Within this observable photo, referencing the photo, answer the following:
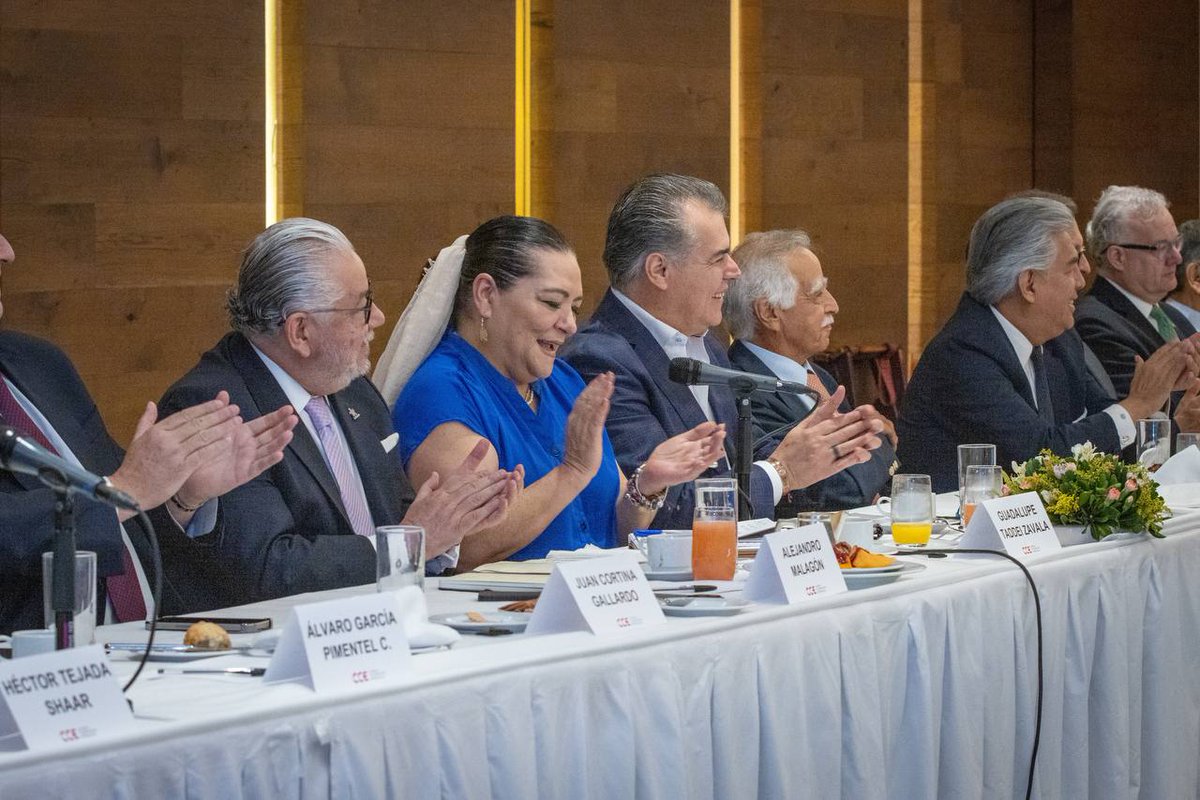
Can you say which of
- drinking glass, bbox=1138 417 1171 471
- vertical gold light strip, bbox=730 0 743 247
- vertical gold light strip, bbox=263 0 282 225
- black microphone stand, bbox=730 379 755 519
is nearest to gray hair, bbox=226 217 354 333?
black microphone stand, bbox=730 379 755 519

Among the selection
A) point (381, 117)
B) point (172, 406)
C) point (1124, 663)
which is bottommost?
point (1124, 663)

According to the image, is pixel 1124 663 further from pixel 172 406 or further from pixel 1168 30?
pixel 1168 30

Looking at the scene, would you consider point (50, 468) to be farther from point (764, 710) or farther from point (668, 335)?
point (668, 335)

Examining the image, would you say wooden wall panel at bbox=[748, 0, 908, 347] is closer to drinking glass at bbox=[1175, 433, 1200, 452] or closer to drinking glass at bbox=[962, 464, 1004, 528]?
drinking glass at bbox=[1175, 433, 1200, 452]

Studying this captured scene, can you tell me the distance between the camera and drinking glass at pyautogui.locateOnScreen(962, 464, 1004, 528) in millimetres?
3330

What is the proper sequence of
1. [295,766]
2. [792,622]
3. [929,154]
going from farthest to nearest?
[929,154], [792,622], [295,766]

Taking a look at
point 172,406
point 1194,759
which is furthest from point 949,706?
point 172,406

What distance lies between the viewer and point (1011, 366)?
183 inches

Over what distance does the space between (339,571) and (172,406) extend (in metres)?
0.44

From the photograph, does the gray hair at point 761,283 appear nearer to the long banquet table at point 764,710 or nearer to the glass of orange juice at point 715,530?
the long banquet table at point 764,710

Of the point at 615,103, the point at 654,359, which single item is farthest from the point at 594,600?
the point at 615,103

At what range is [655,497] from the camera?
11.4 feet

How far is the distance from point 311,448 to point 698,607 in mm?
961

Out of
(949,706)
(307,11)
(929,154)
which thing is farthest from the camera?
(929,154)
